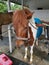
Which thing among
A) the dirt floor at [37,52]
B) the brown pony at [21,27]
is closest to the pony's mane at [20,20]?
the brown pony at [21,27]

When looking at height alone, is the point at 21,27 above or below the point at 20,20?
below

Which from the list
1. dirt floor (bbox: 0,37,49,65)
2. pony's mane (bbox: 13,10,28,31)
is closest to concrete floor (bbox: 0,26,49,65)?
dirt floor (bbox: 0,37,49,65)

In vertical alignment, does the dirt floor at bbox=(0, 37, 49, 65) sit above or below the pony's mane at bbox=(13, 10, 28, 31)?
below

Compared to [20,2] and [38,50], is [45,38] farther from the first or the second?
[20,2]

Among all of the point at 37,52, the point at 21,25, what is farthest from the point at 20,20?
the point at 37,52

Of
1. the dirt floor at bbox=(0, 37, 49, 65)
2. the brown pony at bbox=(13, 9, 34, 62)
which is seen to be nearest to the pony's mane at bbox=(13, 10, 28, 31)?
the brown pony at bbox=(13, 9, 34, 62)

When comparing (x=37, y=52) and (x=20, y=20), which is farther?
(x=37, y=52)

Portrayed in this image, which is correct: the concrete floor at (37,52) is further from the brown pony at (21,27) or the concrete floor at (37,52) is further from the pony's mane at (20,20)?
the pony's mane at (20,20)

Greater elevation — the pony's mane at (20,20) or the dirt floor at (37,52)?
the pony's mane at (20,20)

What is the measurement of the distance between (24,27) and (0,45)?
190cm

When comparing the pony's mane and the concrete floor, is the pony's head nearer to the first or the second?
the pony's mane

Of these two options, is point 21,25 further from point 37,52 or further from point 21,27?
point 37,52

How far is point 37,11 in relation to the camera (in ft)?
18.0

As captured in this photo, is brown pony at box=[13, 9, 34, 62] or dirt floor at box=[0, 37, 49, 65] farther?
dirt floor at box=[0, 37, 49, 65]
